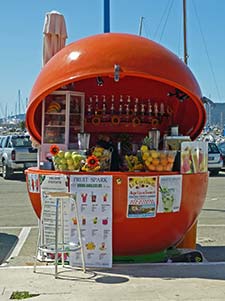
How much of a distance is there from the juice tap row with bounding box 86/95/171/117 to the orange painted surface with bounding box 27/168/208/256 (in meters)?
2.05

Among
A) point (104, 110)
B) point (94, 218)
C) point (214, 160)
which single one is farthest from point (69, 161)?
point (214, 160)

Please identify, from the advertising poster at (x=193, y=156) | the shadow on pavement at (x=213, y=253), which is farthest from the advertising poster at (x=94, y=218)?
the shadow on pavement at (x=213, y=253)

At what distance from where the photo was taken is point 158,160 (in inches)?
308

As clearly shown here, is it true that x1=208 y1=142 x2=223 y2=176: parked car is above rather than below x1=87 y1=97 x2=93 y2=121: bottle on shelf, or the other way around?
below

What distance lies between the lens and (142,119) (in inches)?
396

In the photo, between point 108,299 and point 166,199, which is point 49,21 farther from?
point 108,299

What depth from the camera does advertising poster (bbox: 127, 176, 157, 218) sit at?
7.54m

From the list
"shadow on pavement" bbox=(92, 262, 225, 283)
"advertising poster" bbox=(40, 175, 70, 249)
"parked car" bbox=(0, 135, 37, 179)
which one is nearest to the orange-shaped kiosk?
"advertising poster" bbox=(40, 175, 70, 249)

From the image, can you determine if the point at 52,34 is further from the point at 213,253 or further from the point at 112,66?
the point at 213,253

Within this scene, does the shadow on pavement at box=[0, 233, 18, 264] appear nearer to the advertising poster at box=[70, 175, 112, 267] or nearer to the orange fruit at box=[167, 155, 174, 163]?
the advertising poster at box=[70, 175, 112, 267]

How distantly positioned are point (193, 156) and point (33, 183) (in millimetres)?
2446

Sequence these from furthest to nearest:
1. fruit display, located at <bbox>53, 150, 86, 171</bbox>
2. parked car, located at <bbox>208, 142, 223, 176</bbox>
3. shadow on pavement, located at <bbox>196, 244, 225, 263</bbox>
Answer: parked car, located at <bbox>208, 142, 223, 176</bbox> < shadow on pavement, located at <bbox>196, 244, 225, 263</bbox> < fruit display, located at <bbox>53, 150, 86, 171</bbox>

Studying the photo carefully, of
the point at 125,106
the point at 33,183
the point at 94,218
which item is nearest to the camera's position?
the point at 94,218

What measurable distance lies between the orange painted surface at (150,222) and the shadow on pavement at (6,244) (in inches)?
45.9
